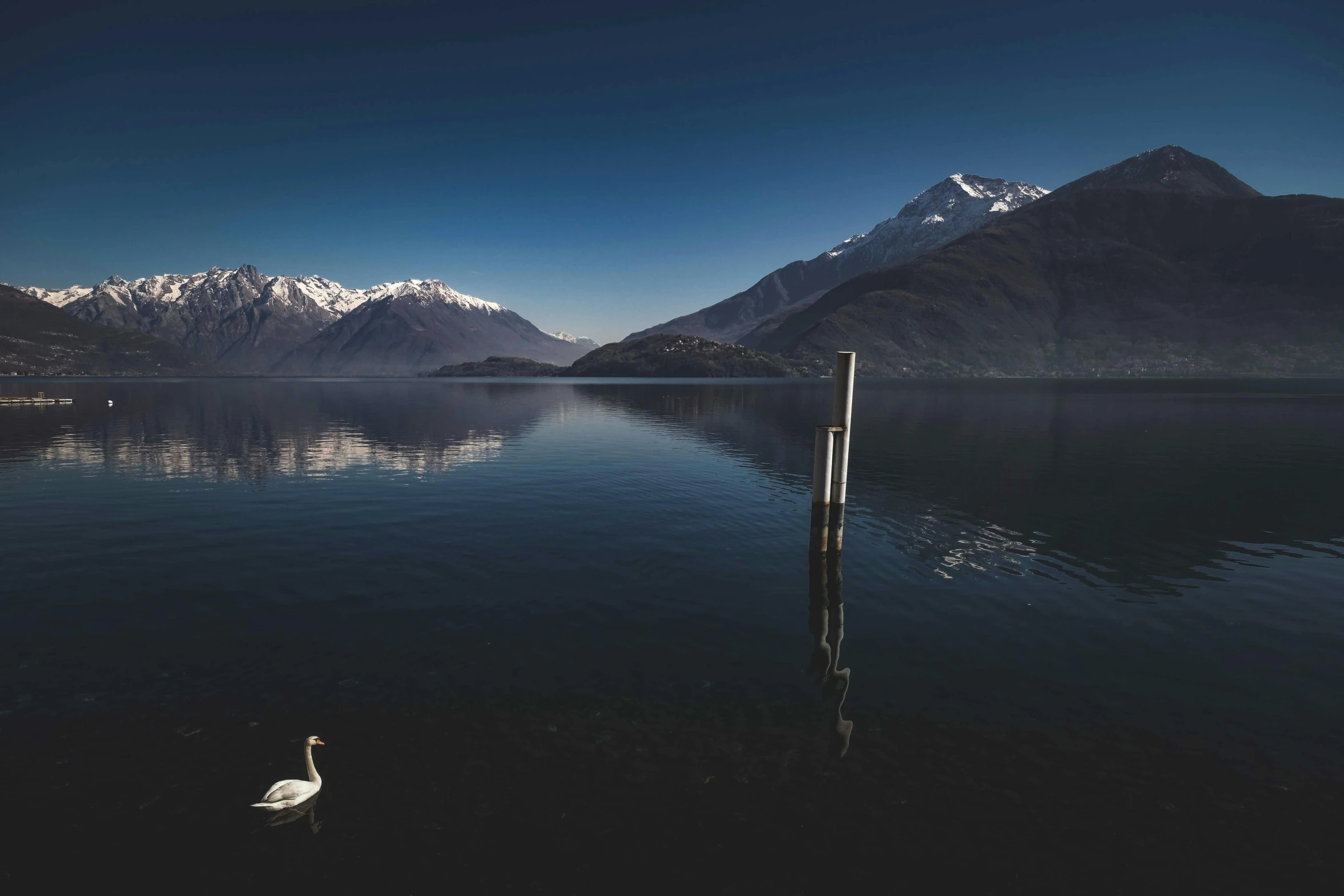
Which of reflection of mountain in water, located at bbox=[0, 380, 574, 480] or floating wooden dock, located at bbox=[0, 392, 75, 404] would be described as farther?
floating wooden dock, located at bbox=[0, 392, 75, 404]

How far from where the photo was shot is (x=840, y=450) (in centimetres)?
2786

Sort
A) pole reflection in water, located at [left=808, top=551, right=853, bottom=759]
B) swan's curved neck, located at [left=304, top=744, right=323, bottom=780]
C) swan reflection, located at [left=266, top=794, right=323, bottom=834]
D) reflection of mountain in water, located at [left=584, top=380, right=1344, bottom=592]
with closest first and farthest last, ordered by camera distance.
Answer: swan reflection, located at [left=266, top=794, right=323, bottom=834] → swan's curved neck, located at [left=304, top=744, right=323, bottom=780] → pole reflection in water, located at [left=808, top=551, right=853, bottom=759] → reflection of mountain in water, located at [left=584, top=380, right=1344, bottom=592]

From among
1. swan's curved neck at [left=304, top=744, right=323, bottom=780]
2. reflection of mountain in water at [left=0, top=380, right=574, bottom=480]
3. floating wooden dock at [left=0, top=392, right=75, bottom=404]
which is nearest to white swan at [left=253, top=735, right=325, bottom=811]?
swan's curved neck at [left=304, top=744, right=323, bottom=780]

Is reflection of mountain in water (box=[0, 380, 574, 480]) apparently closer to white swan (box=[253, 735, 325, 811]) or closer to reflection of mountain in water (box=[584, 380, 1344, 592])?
reflection of mountain in water (box=[584, 380, 1344, 592])

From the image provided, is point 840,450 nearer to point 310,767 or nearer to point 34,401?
point 310,767

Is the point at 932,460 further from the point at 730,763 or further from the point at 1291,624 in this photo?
the point at 730,763

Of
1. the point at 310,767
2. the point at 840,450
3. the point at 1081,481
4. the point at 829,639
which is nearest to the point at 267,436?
the point at 840,450

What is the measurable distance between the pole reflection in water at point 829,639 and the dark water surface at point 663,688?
0.85 feet

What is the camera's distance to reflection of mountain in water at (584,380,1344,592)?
2995 centimetres

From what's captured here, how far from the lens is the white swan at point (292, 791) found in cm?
1162

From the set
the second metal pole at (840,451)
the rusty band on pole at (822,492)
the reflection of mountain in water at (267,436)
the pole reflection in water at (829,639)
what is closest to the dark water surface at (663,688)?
→ the pole reflection in water at (829,639)

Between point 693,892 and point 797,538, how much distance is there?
75.9ft

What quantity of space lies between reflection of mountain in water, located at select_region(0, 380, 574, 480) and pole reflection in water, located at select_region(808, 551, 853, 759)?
3793 centimetres

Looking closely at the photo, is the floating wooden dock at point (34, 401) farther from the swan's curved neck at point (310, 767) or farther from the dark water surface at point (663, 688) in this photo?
the swan's curved neck at point (310, 767)
